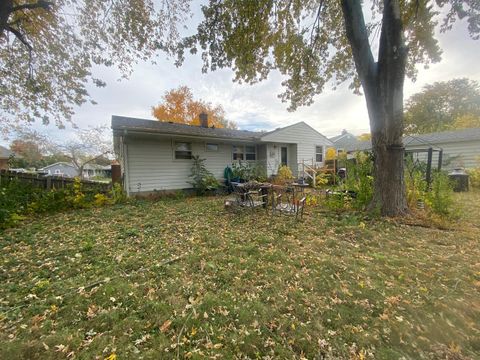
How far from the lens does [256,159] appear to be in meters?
13.5

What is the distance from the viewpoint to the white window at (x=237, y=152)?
12348mm

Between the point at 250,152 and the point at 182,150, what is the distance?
456 centimetres

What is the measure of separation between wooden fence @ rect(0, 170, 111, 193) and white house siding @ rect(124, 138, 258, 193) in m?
1.29

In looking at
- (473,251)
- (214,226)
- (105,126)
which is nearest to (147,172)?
(214,226)

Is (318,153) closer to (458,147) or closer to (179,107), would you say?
(458,147)

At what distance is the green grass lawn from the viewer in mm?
1819

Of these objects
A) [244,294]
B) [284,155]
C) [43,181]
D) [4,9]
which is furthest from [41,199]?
[284,155]

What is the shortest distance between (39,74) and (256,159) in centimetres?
1155

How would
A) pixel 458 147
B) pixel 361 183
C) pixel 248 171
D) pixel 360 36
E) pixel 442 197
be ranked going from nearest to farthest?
pixel 442 197 < pixel 360 36 < pixel 361 183 < pixel 248 171 < pixel 458 147

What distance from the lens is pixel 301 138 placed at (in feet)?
48.1

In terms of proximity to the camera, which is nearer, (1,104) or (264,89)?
(1,104)

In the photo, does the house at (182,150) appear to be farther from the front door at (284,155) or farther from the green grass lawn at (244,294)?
the green grass lawn at (244,294)

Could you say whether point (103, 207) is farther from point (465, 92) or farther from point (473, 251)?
point (465, 92)

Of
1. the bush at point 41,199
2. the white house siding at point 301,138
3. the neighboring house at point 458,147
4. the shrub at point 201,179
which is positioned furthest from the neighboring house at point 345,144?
the bush at point 41,199
